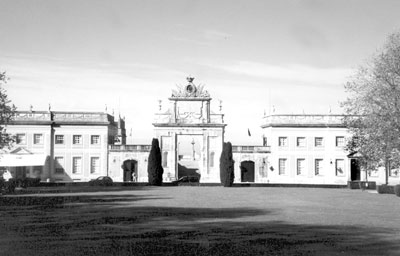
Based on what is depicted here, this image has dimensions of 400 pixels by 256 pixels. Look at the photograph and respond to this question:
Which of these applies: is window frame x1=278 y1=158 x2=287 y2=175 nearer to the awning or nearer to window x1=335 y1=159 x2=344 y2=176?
window x1=335 y1=159 x2=344 y2=176

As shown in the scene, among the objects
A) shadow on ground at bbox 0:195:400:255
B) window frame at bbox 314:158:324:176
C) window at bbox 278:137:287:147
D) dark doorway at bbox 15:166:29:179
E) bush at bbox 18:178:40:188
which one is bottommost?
shadow on ground at bbox 0:195:400:255

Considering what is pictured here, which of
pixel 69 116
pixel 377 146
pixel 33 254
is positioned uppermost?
pixel 69 116

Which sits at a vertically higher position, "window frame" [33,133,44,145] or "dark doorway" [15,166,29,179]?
"window frame" [33,133,44,145]

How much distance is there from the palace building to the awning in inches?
53.6

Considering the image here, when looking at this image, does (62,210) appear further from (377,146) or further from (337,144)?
(337,144)

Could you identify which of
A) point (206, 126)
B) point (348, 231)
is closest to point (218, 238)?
point (348, 231)

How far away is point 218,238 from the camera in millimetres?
13570

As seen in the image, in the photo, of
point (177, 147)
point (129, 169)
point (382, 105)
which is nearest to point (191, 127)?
point (177, 147)

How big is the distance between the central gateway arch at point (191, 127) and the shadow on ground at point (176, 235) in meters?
42.1

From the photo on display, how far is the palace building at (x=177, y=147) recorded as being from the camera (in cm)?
6191

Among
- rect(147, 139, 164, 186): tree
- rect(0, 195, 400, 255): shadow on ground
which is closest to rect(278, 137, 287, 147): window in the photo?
rect(147, 139, 164, 186): tree

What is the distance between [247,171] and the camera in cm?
6706

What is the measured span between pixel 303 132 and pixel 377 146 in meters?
27.8

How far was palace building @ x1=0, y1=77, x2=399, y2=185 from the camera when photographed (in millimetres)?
61906
